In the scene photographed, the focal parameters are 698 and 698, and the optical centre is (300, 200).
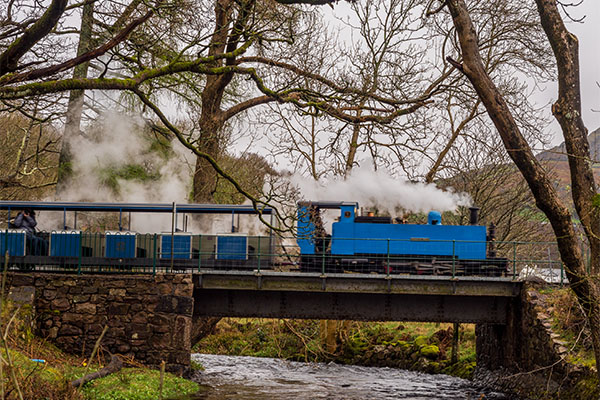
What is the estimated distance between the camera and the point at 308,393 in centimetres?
1905

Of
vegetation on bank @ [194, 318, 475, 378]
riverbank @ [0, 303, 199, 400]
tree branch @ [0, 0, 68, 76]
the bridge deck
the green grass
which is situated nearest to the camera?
tree branch @ [0, 0, 68, 76]

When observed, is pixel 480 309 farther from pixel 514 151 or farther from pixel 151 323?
pixel 514 151

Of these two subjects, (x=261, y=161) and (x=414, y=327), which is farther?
(x=261, y=161)

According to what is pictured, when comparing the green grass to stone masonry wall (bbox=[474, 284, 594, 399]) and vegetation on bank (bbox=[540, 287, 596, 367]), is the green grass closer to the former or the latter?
stone masonry wall (bbox=[474, 284, 594, 399])

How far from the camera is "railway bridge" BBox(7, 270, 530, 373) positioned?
18.6 metres

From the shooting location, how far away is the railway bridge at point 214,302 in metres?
18.6

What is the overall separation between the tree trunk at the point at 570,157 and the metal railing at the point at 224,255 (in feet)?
30.4

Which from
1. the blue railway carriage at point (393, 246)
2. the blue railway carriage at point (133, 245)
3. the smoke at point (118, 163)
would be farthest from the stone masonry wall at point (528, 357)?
the smoke at point (118, 163)

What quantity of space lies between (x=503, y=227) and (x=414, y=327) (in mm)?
6631

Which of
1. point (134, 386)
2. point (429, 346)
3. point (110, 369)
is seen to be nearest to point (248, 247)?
point (110, 369)

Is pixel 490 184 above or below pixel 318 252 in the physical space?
above

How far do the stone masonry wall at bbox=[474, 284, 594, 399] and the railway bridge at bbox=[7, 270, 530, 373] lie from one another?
13 cm

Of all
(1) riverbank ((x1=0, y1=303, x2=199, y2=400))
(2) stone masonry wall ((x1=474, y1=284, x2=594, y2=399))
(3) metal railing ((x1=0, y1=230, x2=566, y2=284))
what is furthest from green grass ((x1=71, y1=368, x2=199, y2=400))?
(2) stone masonry wall ((x1=474, y1=284, x2=594, y2=399))

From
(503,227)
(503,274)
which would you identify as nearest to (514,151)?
(503,274)
